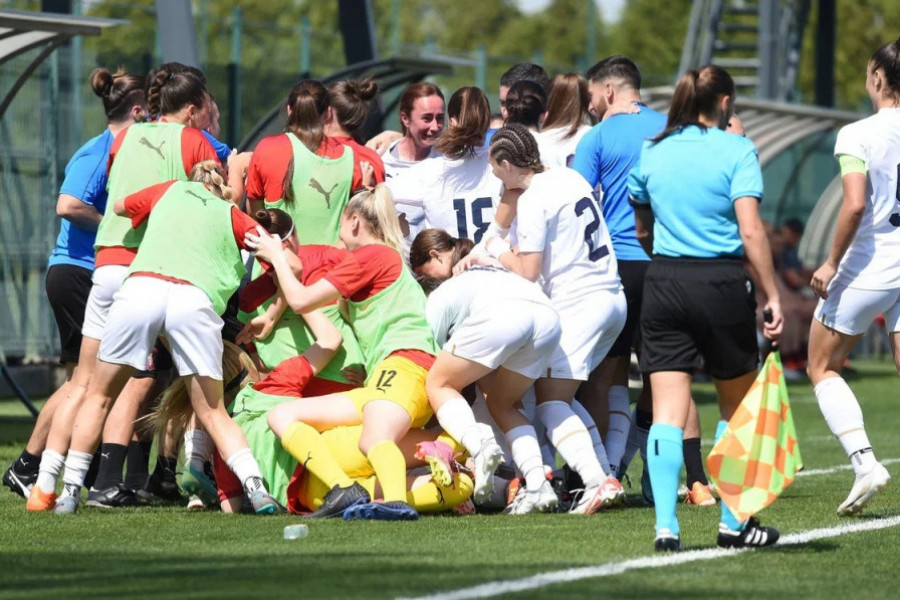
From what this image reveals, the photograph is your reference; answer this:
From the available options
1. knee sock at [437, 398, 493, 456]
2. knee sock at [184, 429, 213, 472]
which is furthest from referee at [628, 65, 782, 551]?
knee sock at [184, 429, 213, 472]

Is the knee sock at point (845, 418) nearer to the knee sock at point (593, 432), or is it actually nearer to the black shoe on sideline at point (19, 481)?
the knee sock at point (593, 432)

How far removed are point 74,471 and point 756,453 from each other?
135 inches

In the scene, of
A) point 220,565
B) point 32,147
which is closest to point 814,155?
point 32,147

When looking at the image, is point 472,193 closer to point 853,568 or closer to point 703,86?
point 703,86

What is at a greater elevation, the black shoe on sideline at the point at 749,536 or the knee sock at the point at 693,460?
the black shoe on sideline at the point at 749,536

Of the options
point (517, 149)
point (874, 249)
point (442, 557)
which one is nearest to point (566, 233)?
point (517, 149)

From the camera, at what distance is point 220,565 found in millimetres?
5914

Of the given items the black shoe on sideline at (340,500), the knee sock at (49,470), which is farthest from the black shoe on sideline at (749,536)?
the knee sock at (49,470)

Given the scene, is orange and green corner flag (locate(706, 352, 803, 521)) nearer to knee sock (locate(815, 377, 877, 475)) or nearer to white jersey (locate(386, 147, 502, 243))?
knee sock (locate(815, 377, 877, 475))

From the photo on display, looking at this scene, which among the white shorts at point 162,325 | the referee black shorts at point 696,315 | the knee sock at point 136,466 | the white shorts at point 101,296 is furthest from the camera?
the knee sock at point 136,466

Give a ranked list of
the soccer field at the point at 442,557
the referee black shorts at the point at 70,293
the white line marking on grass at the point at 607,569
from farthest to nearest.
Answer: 1. the referee black shorts at the point at 70,293
2. the soccer field at the point at 442,557
3. the white line marking on grass at the point at 607,569

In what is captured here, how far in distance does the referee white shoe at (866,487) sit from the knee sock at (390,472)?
6.83ft

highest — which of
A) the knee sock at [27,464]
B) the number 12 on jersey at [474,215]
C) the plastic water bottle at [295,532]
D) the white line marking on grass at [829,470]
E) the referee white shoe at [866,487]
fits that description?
the number 12 on jersey at [474,215]

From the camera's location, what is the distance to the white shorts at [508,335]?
7.49m
